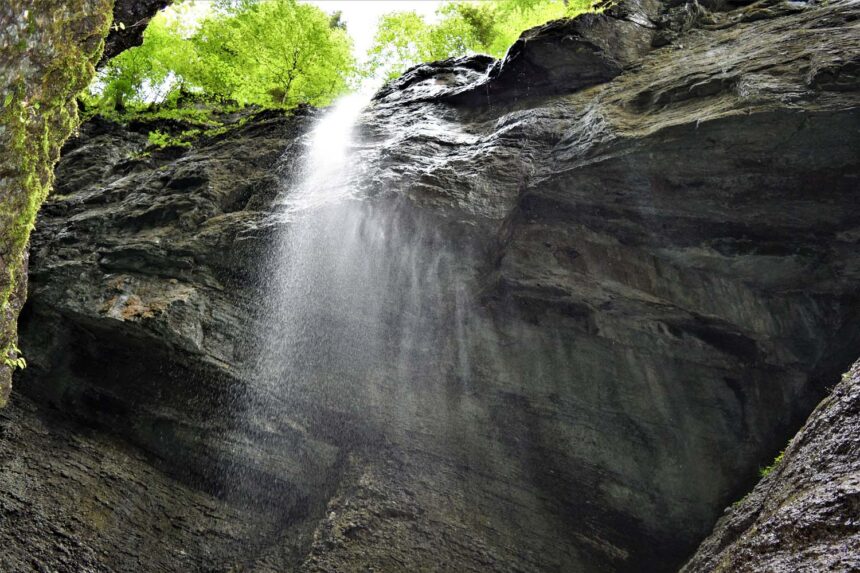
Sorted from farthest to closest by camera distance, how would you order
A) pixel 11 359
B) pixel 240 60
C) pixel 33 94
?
pixel 240 60
pixel 11 359
pixel 33 94

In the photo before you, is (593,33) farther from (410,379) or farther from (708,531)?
(708,531)

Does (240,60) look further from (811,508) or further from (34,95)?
(811,508)

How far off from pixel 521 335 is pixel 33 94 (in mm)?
7902

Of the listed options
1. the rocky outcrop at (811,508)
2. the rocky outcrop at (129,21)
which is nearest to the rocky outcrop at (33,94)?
the rocky outcrop at (129,21)

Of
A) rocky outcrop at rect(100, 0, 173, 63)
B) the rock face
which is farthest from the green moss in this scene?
the rock face

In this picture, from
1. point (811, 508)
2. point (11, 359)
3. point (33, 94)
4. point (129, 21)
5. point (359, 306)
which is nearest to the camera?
point (811, 508)

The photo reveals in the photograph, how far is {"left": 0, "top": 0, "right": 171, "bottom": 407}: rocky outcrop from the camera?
4.90m

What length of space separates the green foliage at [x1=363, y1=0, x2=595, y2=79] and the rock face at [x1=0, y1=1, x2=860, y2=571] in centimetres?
910

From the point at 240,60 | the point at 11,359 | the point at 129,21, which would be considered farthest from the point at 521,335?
the point at 240,60

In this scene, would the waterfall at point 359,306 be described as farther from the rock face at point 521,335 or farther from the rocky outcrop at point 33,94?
the rocky outcrop at point 33,94

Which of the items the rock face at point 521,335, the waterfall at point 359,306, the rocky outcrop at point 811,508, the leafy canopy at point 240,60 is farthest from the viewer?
the leafy canopy at point 240,60

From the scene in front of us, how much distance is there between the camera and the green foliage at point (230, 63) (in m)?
16.2

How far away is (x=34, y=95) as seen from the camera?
5.34 meters

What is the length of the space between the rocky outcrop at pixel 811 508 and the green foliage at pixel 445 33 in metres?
15.9
